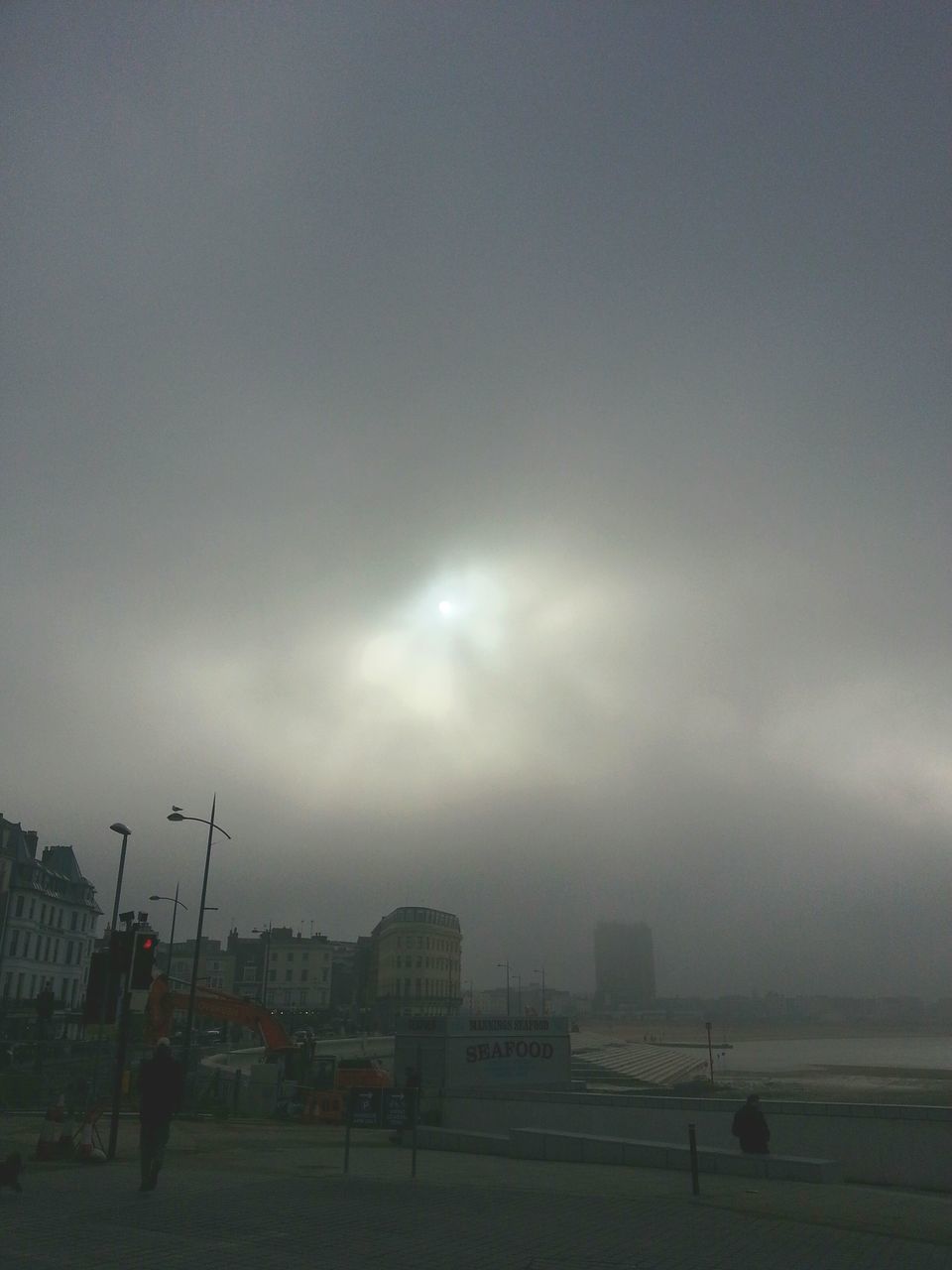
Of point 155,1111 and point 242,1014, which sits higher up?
point 242,1014

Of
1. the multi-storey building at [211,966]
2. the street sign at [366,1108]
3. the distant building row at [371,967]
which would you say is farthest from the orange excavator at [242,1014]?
the multi-storey building at [211,966]

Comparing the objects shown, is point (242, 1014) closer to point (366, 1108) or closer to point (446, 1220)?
point (366, 1108)

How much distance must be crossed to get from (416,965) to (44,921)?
58679mm

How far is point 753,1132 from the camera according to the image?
52.9 ft

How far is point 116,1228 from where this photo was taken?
10.2 m

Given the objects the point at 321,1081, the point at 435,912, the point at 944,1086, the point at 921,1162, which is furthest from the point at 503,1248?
the point at 435,912

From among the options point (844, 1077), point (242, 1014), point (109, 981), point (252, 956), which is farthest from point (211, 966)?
point (109, 981)

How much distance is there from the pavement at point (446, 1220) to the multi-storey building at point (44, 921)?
158 feet

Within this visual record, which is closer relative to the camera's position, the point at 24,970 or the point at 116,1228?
the point at 116,1228

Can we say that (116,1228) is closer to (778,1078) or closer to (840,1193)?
(840,1193)

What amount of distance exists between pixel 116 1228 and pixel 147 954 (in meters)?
7.15

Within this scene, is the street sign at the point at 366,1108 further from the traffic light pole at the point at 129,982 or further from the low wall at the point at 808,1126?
the low wall at the point at 808,1126

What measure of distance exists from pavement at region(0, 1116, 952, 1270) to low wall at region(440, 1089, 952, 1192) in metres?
3.09

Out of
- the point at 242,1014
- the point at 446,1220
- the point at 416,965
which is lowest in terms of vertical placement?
the point at 446,1220
